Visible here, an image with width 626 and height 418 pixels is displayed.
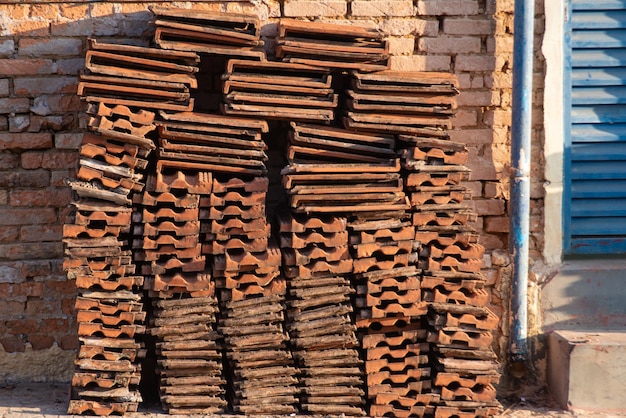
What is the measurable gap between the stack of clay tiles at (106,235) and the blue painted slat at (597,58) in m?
3.06

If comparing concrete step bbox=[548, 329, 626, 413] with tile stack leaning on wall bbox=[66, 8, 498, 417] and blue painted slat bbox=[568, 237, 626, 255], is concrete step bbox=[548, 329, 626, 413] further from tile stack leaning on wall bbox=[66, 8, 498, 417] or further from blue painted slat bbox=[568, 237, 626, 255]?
blue painted slat bbox=[568, 237, 626, 255]

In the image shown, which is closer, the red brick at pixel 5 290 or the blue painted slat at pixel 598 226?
the red brick at pixel 5 290

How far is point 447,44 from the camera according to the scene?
6.07 meters

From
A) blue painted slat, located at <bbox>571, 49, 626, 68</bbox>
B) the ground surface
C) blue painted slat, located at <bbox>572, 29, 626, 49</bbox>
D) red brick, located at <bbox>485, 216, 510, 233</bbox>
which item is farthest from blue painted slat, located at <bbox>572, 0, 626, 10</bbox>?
the ground surface

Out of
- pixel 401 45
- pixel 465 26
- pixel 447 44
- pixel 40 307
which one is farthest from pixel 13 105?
pixel 465 26

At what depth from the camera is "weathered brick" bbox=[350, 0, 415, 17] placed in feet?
19.6

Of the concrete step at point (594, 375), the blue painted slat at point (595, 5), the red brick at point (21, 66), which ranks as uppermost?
the blue painted slat at point (595, 5)

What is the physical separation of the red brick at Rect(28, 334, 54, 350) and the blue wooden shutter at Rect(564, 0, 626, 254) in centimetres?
384

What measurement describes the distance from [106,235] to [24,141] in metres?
1.11

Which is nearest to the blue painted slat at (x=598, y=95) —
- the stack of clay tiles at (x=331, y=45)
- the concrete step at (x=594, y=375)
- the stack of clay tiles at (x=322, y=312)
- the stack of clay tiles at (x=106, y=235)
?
the stack of clay tiles at (x=331, y=45)

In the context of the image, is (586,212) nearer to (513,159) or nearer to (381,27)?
(513,159)

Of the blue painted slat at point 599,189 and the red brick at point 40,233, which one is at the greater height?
the blue painted slat at point 599,189

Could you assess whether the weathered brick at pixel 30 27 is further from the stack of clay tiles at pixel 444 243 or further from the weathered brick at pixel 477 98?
the weathered brick at pixel 477 98

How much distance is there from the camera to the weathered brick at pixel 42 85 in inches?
231
